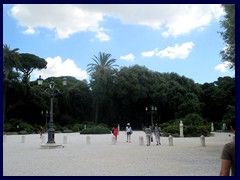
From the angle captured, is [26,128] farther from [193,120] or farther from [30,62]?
[193,120]

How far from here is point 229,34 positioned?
1502cm

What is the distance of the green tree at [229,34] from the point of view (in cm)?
1404

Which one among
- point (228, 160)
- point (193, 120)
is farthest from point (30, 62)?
point (228, 160)

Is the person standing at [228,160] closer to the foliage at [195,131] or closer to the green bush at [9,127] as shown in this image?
the foliage at [195,131]

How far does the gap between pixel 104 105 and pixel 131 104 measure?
5044 millimetres

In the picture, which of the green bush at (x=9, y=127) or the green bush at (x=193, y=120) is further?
the green bush at (x=9, y=127)

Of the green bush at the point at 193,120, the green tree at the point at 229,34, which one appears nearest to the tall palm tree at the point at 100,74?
the green bush at the point at 193,120

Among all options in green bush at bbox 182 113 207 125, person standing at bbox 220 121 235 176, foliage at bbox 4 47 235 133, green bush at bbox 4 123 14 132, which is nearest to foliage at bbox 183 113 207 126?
green bush at bbox 182 113 207 125

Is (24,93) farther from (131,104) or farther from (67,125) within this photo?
(131,104)

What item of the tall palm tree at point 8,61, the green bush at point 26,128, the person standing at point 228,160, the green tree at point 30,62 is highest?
the green tree at point 30,62

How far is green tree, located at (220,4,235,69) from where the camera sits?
1404 centimetres

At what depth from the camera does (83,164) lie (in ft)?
37.2

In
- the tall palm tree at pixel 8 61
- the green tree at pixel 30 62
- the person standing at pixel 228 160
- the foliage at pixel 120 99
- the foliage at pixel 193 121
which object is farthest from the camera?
the green tree at pixel 30 62

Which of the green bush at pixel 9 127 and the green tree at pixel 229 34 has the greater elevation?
the green tree at pixel 229 34
